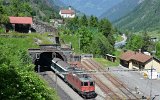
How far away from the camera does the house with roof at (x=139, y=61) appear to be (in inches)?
2788

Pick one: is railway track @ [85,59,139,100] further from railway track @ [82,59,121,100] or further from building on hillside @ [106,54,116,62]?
building on hillside @ [106,54,116,62]

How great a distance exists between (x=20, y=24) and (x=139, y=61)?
28497 millimetres

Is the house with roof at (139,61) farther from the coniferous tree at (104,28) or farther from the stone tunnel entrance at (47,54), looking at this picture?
the coniferous tree at (104,28)

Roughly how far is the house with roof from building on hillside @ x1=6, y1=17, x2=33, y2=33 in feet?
73.2

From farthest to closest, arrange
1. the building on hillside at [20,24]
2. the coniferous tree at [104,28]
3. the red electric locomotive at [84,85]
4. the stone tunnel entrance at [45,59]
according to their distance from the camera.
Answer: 1. the coniferous tree at [104,28]
2. the building on hillside at [20,24]
3. the stone tunnel entrance at [45,59]
4. the red electric locomotive at [84,85]

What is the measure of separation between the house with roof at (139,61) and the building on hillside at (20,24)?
73.2ft

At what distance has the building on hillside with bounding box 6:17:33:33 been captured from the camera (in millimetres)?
84562

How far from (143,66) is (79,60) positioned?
39.6 feet

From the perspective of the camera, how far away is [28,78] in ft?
75.5

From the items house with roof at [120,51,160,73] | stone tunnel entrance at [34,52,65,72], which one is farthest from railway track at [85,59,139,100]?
house with roof at [120,51,160,73]

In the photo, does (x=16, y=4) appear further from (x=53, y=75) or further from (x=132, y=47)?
(x=53, y=75)

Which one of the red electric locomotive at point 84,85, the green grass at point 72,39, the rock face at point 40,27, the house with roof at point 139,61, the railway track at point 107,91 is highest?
the rock face at point 40,27

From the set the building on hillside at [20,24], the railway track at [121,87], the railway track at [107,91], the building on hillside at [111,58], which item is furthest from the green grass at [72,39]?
the railway track at [107,91]

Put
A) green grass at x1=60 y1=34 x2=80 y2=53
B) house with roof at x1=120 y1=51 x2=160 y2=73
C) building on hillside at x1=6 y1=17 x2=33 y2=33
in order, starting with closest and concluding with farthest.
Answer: house with roof at x1=120 y1=51 x2=160 y2=73, building on hillside at x1=6 y1=17 x2=33 y2=33, green grass at x1=60 y1=34 x2=80 y2=53
